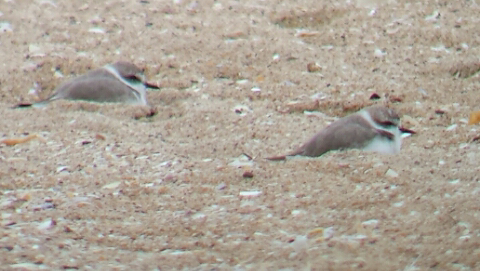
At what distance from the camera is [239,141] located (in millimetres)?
6402

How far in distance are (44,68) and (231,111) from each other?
1971 millimetres

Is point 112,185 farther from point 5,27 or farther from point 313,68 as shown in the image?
point 5,27

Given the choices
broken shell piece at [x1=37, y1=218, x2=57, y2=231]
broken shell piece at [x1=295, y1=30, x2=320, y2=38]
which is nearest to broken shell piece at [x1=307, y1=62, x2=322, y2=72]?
broken shell piece at [x1=295, y1=30, x2=320, y2=38]

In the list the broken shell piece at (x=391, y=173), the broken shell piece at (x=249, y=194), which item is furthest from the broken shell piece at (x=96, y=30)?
the broken shell piece at (x=391, y=173)

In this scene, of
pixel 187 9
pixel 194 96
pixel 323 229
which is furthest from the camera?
pixel 187 9

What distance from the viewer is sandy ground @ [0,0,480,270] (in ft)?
14.9

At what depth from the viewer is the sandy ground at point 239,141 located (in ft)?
14.9

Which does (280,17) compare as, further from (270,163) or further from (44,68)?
(270,163)

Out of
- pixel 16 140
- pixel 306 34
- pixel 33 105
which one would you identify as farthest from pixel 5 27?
pixel 16 140

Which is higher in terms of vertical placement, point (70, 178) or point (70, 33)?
point (70, 178)

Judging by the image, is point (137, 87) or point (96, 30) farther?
point (96, 30)

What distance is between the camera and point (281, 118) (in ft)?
22.8

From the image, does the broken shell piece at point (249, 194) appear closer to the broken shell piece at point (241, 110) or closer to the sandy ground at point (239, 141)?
the sandy ground at point (239, 141)

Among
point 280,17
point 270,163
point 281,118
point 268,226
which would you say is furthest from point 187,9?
point 268,226
